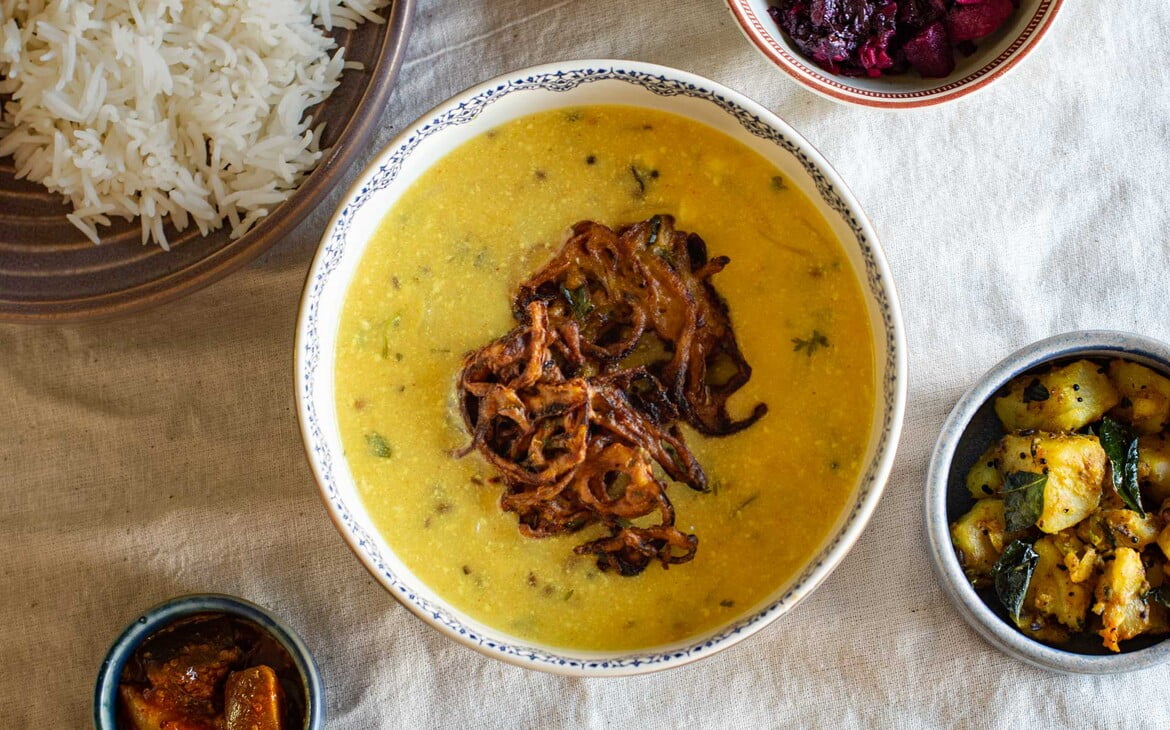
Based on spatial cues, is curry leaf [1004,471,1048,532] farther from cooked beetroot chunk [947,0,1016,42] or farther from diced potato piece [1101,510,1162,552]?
cooked beetroot chunk [947,0,1016,42]

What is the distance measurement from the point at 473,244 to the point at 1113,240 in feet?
4.11

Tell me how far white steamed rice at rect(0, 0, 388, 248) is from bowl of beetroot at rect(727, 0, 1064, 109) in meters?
0.73

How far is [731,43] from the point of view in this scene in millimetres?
2111

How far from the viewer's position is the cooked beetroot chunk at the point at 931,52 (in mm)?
1916

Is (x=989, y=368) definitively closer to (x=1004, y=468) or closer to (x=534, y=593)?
(x=1004, y=468)

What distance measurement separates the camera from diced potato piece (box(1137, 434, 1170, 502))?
1.90 metres

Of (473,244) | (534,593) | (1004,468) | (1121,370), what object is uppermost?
(473,244)

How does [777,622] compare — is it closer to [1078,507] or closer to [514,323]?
[1078,507]

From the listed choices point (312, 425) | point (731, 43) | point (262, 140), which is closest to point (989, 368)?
point (731, 43)

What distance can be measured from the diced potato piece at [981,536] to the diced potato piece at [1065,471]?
8 centimetres

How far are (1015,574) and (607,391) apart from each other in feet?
2.55

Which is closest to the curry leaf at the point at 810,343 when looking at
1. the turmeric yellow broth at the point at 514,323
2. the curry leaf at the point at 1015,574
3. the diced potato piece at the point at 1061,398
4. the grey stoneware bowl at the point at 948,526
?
the turmeric yellow broth at the point at 514,323

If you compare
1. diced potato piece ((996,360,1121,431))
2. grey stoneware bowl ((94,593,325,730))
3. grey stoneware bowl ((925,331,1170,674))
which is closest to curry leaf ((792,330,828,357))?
grey stoneware bowl ((925,331,1170,674))

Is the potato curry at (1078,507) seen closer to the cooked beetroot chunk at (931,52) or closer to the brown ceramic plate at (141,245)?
the cooked beetroot chunk at (931,52)
